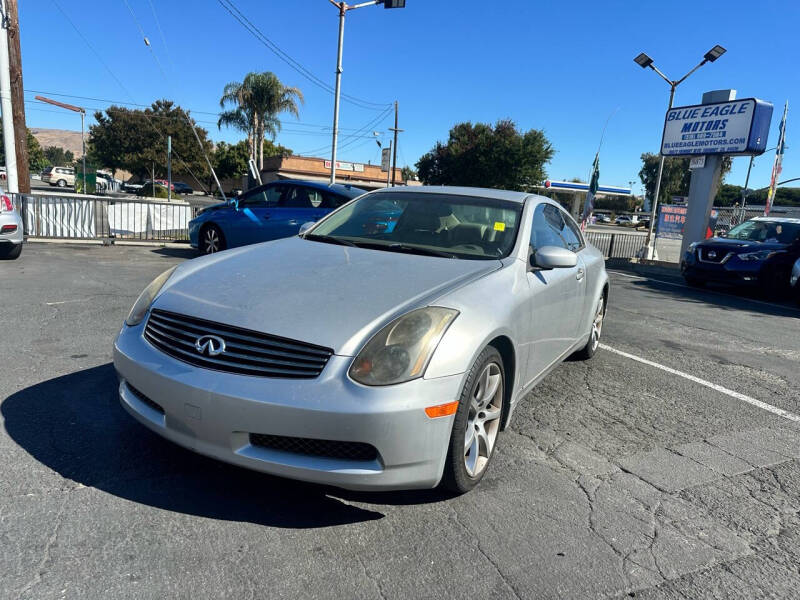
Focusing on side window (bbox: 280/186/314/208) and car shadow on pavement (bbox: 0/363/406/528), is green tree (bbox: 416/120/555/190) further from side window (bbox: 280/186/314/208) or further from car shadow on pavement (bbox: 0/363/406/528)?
car shadow on pavement (bbox: 0/363/406/528)

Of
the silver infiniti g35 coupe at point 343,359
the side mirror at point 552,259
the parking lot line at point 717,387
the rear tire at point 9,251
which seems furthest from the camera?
the rear tire at point 9,251

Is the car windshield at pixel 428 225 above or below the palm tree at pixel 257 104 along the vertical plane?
below

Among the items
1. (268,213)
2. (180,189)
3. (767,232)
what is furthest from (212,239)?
(180,189)

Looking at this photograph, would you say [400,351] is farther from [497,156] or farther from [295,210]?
[497,156]

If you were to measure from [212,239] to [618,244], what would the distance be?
13.7 meters

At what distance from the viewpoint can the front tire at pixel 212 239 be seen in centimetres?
1034

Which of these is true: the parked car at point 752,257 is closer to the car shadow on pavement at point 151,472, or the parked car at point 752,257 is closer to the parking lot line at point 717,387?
the parking lot line at point 717,387

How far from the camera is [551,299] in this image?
3.58 metres

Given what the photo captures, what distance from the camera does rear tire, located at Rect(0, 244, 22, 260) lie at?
9047mm

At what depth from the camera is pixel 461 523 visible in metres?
2.52

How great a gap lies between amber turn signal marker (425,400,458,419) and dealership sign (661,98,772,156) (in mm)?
16843

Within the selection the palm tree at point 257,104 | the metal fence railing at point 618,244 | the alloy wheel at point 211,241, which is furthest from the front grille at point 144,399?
the palm tree at point 257,104

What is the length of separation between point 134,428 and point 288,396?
1.49 metres

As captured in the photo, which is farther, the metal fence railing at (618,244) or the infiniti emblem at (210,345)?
the metal fence railing at (618,244)
